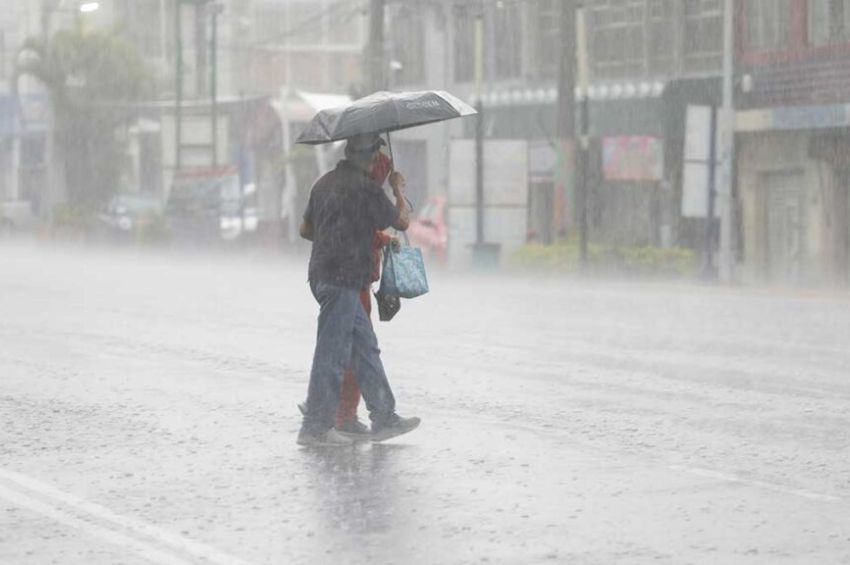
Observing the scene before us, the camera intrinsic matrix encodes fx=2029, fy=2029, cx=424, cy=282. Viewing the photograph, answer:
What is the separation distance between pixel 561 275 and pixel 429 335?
17.7m

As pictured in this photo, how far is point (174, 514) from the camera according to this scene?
884 cm

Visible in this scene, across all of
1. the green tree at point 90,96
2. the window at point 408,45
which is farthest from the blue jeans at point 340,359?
the green tree at point 90,96

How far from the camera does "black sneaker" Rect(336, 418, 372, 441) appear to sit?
11.2 m

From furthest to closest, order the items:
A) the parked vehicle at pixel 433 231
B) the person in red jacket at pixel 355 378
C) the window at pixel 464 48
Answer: the window at pixel 464 48 → the parked vehicle at pixel 433 231 → the person in red jacket at pixel 355 378

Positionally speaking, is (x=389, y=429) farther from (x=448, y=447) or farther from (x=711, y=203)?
(x=711, y=203)

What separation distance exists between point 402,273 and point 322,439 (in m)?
1.01

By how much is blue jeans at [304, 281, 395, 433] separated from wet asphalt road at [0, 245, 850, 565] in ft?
0.76

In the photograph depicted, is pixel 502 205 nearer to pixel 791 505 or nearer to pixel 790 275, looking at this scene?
pixel 790 275

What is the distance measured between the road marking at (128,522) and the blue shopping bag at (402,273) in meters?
2.28

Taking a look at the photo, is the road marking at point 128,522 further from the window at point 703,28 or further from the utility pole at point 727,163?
the window at point 703,28

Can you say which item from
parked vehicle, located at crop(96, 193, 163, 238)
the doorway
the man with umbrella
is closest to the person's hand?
the man with umbrella

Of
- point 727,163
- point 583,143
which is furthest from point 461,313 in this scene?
point 583,143

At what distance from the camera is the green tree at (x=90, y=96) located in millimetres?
60469

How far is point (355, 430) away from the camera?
36.9 feet
